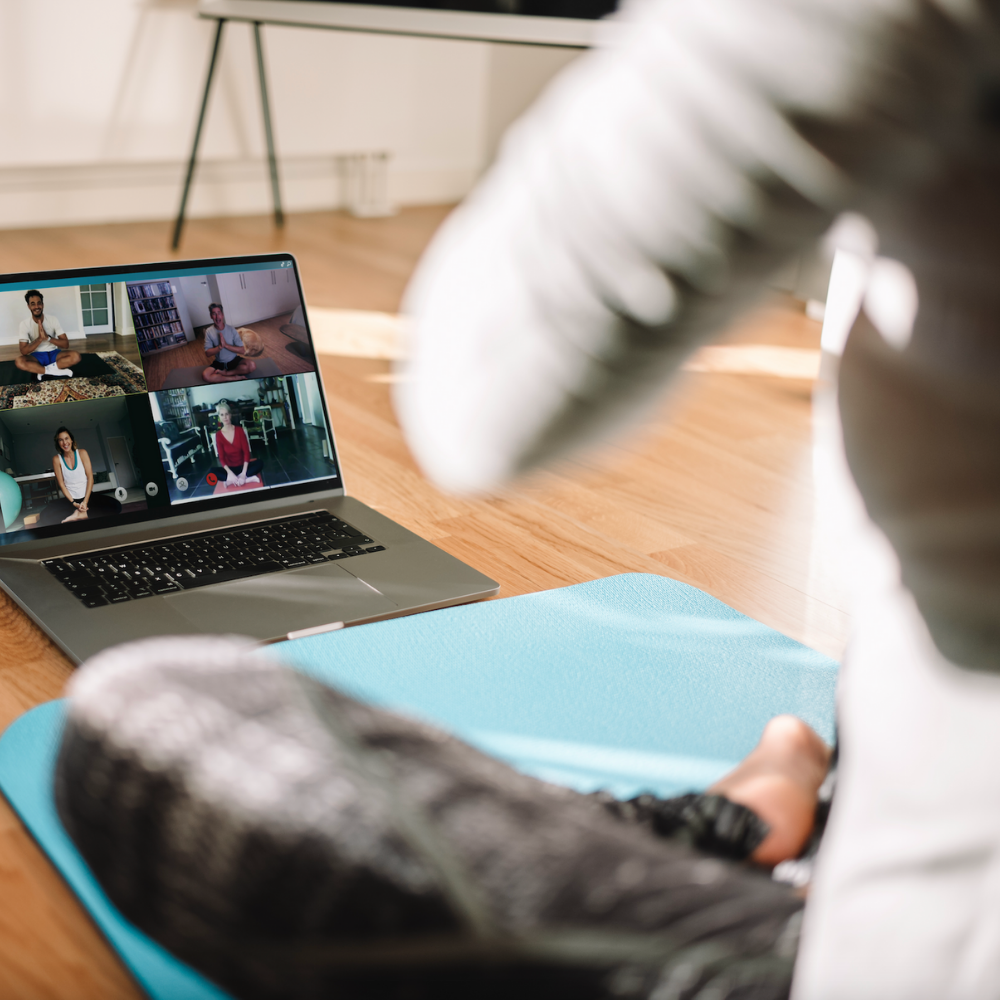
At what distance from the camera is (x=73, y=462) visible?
1.22m

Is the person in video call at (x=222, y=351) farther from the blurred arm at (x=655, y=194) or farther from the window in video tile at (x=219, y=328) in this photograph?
the blurred arm at (x=655, y=194)

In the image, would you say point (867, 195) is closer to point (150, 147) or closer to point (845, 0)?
point (845, 0)

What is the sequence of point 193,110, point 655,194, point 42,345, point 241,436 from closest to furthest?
point 655,194
point 42,345
point 241,436
point 193,110

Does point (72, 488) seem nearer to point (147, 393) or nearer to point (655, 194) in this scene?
point (147, 393)

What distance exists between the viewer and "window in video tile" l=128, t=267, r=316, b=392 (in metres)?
1.24

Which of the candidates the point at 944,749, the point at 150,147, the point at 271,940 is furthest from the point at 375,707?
the point at 150,147

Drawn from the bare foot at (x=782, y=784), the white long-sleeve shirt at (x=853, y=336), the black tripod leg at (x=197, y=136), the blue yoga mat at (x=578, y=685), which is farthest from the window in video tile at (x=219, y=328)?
the black tripod leg at (x=197, y=136)

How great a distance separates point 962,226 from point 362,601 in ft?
2.93

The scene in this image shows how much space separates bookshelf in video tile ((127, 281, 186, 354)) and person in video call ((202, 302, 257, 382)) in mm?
34

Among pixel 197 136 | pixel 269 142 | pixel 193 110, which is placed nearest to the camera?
pixel 197 136

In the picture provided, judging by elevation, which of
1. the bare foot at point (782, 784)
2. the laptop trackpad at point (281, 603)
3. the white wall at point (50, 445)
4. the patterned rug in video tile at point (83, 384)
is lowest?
the bare foot at point (782, 784)

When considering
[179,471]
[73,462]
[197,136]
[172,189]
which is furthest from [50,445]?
[172,189]

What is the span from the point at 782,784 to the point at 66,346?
0.84 m

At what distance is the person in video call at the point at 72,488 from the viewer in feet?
3.97
